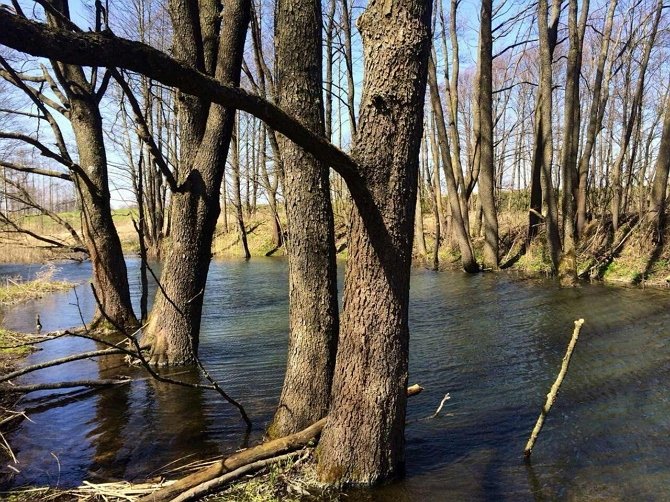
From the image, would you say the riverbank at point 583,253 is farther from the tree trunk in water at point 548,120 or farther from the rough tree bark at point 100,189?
the tree trunk in water at point 548,120

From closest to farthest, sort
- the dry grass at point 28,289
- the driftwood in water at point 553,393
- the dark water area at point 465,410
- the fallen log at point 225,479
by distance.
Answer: the fallen log at point 225,479, the driftwood in water at point 553,393, the dark water area at point 465,410, the dry grass at point 28,289

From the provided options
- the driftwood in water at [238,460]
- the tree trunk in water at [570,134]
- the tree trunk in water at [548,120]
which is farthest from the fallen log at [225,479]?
the tree trunk in water at [548,120]

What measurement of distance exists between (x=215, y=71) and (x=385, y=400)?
218 inches

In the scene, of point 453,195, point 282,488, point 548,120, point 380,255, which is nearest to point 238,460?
point 282,488

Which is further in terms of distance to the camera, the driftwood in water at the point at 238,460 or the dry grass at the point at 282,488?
the dry grass at the point at 282,488

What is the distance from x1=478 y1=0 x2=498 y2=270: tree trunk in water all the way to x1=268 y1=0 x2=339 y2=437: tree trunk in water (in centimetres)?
A: 1435

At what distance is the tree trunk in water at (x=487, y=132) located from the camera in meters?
17.4

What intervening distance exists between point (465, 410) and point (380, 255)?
282 centimetres

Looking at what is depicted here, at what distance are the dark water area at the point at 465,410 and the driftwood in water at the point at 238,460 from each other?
0.60m

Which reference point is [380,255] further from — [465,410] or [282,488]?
[465,410]

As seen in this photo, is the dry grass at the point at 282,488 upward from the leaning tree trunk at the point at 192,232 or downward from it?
downward

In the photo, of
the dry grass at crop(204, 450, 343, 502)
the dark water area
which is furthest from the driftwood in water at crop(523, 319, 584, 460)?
the dry grass at crop(204, 450, 343, 502)

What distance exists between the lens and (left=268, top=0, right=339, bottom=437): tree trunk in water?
4453 mm

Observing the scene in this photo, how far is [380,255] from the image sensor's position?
3594 mm
